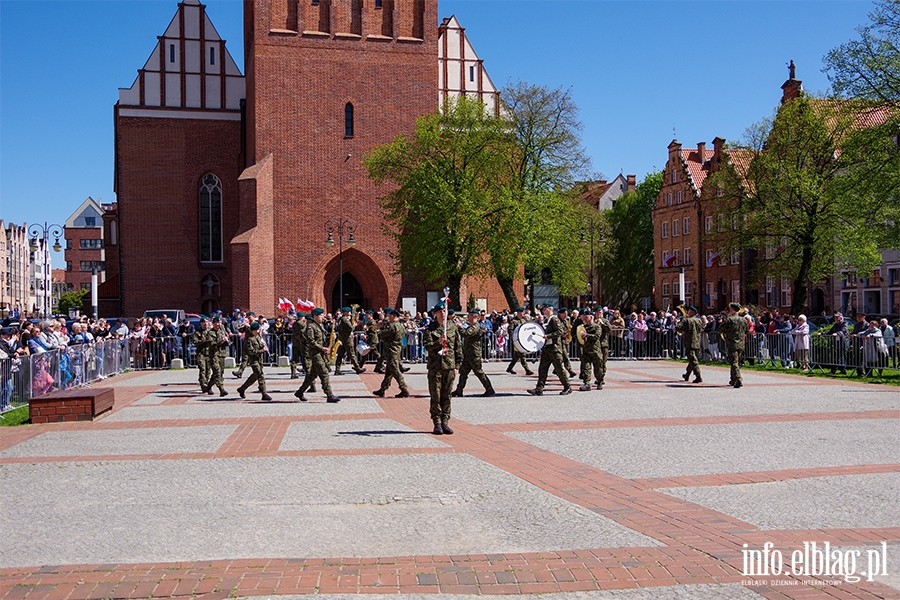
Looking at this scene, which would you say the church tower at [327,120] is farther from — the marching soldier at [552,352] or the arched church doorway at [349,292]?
the marching soldier at [552,352]

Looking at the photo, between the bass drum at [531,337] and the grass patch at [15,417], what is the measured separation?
9.54 meters

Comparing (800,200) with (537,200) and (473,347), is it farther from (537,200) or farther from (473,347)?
(473,347)

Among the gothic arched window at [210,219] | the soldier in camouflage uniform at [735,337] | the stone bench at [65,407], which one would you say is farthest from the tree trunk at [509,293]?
the stone bench at [65,407]

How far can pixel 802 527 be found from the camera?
6.24 meters

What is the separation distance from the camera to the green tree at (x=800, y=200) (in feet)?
115

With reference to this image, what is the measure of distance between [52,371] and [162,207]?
2665cm

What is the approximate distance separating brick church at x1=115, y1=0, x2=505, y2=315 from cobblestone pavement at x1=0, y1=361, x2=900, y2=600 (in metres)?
24.1

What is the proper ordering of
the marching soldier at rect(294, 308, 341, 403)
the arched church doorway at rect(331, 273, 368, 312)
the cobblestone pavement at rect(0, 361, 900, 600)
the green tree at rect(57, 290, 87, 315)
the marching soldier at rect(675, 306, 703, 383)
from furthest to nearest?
the green tree at rect(57, 290, 87, 315), the arched church doorway at rect(331, 273, 368, 312), the marching soldier at rect(675, 306, 703, 383), the marching soldier at rect(294, 308, 341, 403), the cobblestone pavement at rect(0, 361, 900, 600)

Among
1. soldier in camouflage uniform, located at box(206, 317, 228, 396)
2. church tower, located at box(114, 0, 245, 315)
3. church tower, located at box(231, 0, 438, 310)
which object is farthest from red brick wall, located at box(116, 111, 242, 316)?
soldier in camouflage uniform, located at box(206, 317, 228, 396)

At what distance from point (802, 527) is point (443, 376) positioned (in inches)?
234

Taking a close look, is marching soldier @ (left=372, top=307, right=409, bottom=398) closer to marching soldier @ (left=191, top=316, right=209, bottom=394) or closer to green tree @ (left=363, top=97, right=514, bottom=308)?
marching soldier @ (left=191, top=316, right=209, bottom=394)

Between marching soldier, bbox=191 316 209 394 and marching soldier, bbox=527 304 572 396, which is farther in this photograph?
marching soldier, bbox=191 316 209 394

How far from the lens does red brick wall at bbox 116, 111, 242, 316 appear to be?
4109cm

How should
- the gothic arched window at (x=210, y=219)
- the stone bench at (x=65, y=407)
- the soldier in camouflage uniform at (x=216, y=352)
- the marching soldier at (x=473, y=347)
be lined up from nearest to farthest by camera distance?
the stone bench at (x=65, y=407) → the marching soldier at (x=473, y=347) → the soldier in camouflage uniform at (x=216, y=352) → the gothic arched window at (x=210, y=219)
